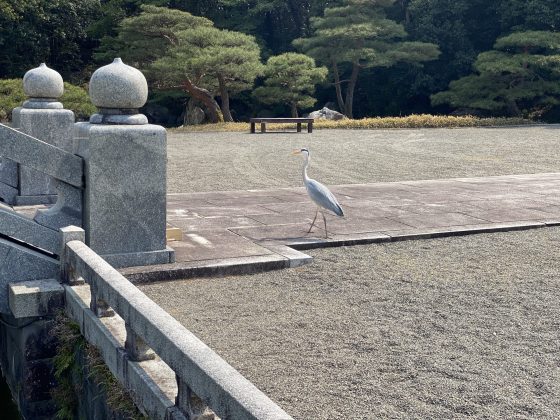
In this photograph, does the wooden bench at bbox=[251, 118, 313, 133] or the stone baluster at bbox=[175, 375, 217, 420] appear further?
the wooden bench at bbox=[251, 118, 313, 133]

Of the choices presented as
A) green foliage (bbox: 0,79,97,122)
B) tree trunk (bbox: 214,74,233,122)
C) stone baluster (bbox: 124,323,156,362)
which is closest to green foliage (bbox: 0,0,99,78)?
green foliage (bbox: 0,79,97,122)

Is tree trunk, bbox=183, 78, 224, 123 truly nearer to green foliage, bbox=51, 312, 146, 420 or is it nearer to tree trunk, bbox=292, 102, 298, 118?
tree trunk, bbox=292, 102, 298, 118

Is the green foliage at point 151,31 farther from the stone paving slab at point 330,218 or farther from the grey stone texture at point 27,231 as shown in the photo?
the grey stone texture at point 27,231

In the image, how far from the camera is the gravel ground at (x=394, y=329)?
11.5 ft

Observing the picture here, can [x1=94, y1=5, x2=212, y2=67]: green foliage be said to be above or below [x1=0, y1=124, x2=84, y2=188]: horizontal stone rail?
above

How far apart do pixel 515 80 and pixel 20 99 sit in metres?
18.6

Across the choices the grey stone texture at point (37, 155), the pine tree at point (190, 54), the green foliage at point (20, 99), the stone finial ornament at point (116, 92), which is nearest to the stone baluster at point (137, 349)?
the grey stone texture at point (37, 155)

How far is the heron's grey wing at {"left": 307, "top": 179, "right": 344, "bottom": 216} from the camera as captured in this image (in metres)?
6.71

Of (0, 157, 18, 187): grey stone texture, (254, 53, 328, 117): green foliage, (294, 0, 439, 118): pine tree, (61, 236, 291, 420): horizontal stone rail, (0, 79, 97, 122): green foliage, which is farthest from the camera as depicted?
(294, 0, 439, 118): pine tree

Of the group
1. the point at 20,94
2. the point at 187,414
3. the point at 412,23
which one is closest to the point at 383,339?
the point at 187,414

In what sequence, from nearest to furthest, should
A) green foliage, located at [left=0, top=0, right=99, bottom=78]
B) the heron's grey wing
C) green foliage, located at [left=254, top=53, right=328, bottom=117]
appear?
the heron's grey wing
green foliage, located at [left=0, top=0, right=99, bottom=78]
green foliage, located at [left=254, top=53, right=328, bottom=117]

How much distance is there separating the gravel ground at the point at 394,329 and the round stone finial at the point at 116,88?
1371 mm

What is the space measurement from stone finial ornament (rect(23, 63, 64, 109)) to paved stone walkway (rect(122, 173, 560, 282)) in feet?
6.04

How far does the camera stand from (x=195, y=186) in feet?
36.1
